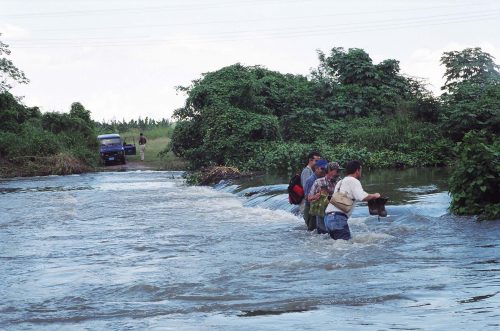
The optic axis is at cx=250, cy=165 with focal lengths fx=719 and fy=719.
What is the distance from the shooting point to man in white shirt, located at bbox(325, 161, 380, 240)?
1147 cm

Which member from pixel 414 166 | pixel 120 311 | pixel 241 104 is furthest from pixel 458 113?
pixel 120 311

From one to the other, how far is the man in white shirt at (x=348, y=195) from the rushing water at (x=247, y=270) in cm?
41

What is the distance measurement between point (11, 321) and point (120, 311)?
1.29 meters

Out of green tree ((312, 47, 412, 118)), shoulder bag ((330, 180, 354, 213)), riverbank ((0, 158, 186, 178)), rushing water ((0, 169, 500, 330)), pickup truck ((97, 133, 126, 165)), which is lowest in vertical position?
rushing water ((0, 169, 500, 330))

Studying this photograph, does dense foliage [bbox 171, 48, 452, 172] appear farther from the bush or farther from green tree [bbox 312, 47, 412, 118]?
→ the bush

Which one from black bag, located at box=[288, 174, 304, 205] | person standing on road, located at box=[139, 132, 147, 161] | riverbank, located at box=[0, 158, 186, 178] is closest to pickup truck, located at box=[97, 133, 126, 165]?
person standing on road, located at box=[139, 132, 147, 161]

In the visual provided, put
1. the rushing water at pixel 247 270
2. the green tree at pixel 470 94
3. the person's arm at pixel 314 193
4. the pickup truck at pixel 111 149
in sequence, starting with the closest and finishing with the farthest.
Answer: the rushing water at pixel 247 270 → the person's arm at pixel 314 193 → the green tree at pixel 470 94 → the pickup truck at pixel 111 149

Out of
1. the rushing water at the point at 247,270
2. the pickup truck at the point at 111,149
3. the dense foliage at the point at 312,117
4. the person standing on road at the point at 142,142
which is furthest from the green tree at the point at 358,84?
the rushing water at the point at 247,270

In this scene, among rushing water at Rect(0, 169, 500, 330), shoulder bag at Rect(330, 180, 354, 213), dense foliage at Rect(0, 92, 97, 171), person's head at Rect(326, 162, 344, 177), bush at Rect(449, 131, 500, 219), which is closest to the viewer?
rushing water at Rect(0, 169, 500, 330)

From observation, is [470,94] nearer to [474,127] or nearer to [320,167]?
[474,127]

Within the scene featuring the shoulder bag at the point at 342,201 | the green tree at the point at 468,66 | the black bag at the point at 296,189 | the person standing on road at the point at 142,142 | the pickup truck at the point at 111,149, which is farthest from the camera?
the person standing on road at the point at 142,142

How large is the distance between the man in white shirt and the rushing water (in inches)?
15.9

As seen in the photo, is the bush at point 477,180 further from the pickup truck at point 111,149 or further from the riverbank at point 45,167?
the pickup truck at point 111,149

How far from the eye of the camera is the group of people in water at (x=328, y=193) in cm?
1161
